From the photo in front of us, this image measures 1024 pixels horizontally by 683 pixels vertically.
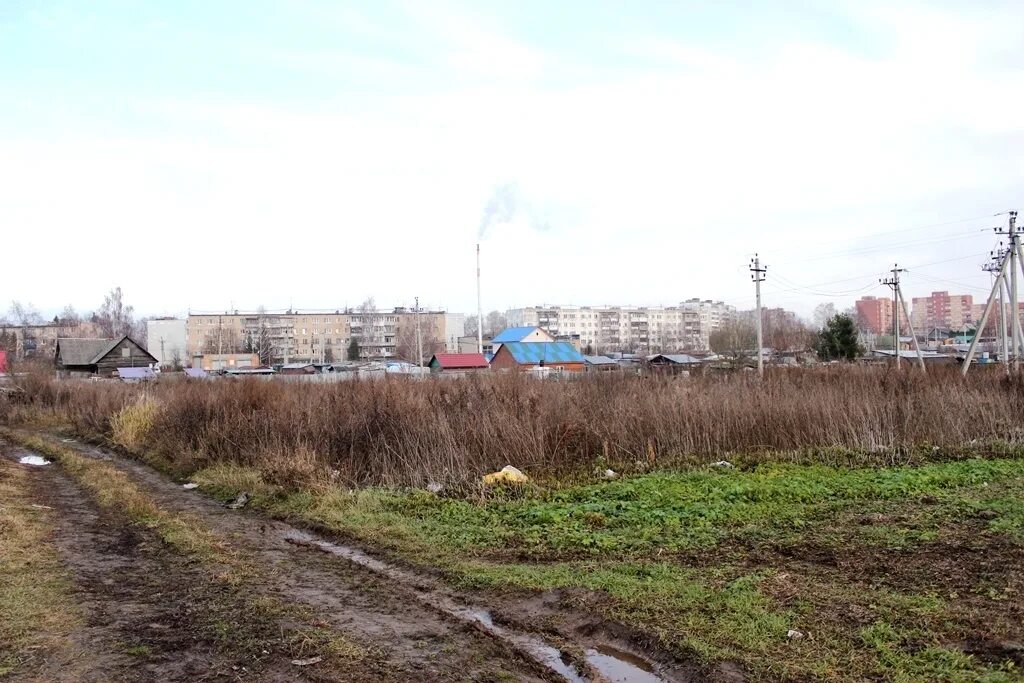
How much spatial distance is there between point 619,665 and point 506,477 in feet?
18.5

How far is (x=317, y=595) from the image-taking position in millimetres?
5840

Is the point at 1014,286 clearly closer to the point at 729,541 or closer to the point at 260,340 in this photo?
the point at 729,541

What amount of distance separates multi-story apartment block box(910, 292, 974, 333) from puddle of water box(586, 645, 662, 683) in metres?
171

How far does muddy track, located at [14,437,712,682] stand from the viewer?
4242 mm

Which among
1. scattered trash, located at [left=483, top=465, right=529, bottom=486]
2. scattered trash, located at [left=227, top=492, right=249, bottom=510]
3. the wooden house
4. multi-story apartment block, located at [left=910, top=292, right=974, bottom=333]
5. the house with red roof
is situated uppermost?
multi-story apartment block, located at [left=910, top=292, right=974, bottom=333]

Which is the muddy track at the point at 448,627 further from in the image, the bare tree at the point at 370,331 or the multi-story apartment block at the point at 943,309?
the multi-story apartment block at the point at 943,309

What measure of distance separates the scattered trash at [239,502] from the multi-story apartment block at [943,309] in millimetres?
167810

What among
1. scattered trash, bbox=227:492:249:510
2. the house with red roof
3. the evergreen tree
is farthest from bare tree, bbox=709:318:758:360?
scattered trash, bbox=227:492:249:510

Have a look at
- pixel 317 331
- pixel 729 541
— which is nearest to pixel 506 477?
pixel 729 541

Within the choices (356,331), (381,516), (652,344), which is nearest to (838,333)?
(381,516)

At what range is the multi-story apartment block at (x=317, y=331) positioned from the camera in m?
98.6

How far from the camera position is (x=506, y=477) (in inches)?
391

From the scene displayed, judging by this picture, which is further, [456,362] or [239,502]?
[456,362]

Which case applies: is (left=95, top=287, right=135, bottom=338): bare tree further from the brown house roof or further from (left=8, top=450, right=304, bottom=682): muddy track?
(left=8, top=450, right=304, bottom=682): muddy track
